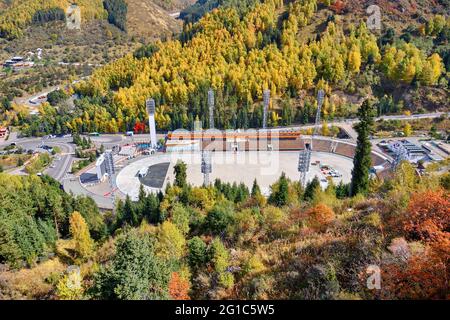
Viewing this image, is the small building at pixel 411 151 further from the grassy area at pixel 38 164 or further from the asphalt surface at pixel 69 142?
the grassy area at pixel 38 164

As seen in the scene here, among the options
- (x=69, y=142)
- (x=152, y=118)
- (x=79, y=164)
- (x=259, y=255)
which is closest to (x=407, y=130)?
(x=152, y=118)

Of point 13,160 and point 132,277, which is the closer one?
point 132,277

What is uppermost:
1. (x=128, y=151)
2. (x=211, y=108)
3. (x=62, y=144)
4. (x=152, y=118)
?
(x=152, y=118)

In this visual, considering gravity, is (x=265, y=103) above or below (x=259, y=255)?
below

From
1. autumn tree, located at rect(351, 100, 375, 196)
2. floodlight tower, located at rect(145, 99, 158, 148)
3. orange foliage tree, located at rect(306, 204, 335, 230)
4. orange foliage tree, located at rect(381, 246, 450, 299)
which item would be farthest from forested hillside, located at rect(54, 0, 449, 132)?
orange foliage tree, located at rect(381, 246, 450, 299)

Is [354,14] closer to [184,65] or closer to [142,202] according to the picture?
[184,65]

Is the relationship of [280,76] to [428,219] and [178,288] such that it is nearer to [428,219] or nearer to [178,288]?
[428,219]

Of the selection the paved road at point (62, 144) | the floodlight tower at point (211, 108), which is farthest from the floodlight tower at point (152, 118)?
the floodlight tower at point (211, 108)

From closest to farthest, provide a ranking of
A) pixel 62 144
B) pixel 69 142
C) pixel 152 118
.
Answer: pixel 152 118 < pixel 62 144 < pixel 69 142
